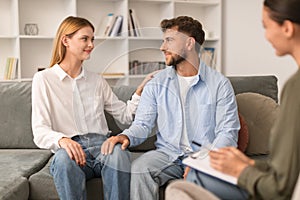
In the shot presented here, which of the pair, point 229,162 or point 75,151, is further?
point 75,151

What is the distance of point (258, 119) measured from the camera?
268 centimetres

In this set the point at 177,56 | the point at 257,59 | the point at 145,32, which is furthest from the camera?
the point at 257,59

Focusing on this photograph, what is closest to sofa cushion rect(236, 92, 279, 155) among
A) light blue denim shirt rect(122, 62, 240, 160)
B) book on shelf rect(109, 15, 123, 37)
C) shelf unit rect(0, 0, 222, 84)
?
light blue denim shirt rect(122, 62, 240, 160)

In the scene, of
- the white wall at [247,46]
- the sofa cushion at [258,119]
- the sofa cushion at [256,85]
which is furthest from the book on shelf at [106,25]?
the sofa cushion at [258,119]

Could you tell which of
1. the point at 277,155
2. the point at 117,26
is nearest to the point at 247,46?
the point at 117,26

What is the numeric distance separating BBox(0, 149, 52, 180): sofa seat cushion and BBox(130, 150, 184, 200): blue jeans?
56 centimetres

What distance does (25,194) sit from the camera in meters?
2.32

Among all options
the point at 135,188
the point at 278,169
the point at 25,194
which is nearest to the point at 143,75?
the point at 135,188

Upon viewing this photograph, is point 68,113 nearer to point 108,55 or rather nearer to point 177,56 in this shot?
point 108,55

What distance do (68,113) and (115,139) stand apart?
346 mm

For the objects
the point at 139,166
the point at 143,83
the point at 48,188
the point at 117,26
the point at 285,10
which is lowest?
the point at 48,188

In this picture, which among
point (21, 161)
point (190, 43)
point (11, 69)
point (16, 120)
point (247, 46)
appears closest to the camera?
point (190, 43)

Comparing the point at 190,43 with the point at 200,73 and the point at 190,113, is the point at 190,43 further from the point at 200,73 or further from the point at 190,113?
the point at 190,113

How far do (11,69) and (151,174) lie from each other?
8.69ft
